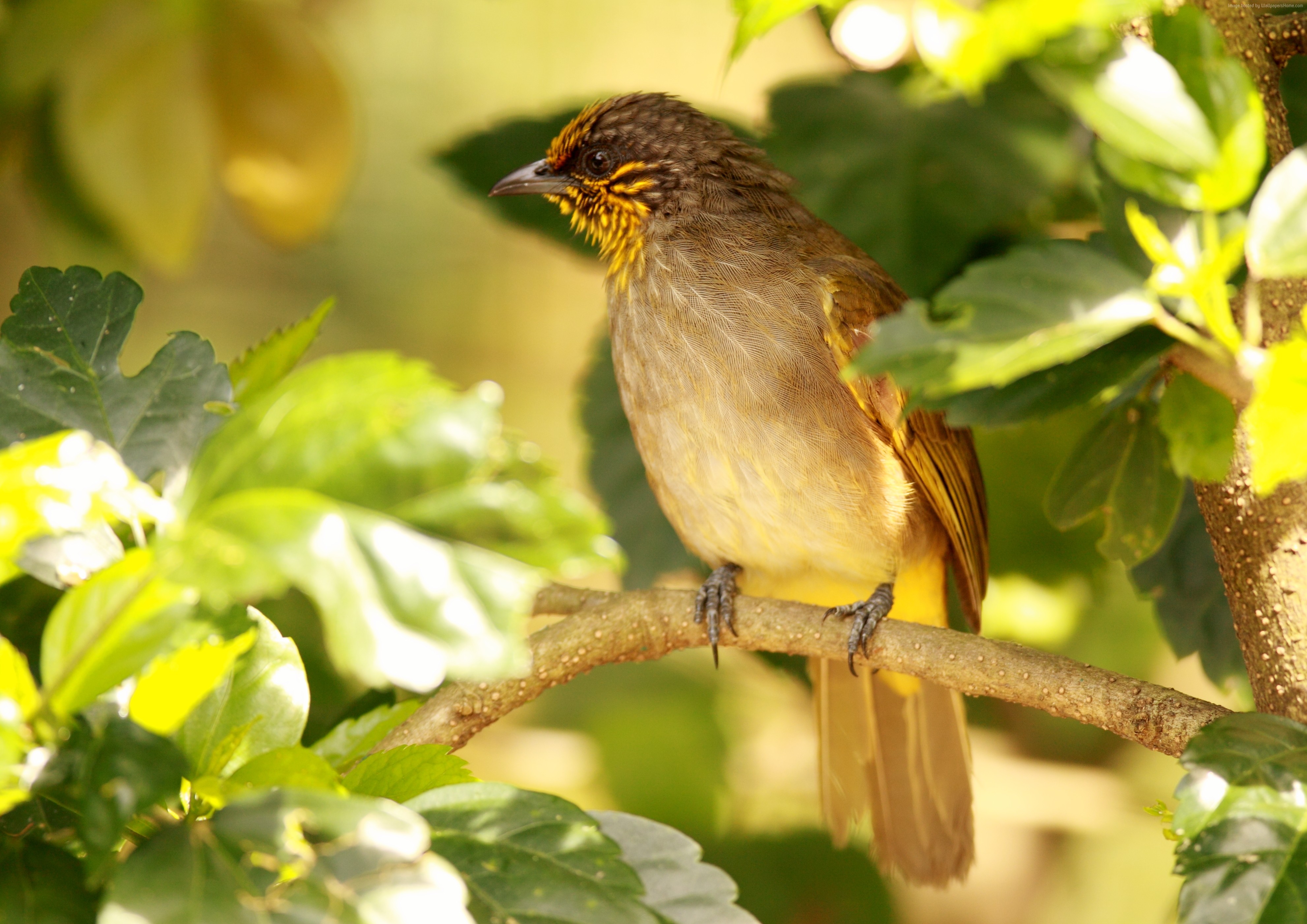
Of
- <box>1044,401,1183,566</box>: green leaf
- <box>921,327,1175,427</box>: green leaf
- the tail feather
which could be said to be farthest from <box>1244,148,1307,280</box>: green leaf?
the tail feather

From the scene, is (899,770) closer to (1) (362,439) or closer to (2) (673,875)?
(2) (673,875)

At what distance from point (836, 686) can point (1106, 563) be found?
70 cm

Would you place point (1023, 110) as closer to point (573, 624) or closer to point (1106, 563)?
point (1106, 563)

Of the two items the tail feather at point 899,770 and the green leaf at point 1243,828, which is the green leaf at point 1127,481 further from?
the tail feather at point 899,770

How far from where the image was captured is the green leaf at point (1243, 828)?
3.77 feet

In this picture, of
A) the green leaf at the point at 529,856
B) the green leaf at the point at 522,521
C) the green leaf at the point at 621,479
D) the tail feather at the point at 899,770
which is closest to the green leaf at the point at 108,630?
the green leaf at the point at 522,521

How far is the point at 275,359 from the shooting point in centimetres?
153

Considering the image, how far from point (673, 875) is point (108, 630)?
710 mm

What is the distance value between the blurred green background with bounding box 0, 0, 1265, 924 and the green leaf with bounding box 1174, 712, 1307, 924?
1.00 m

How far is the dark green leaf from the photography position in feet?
9.70

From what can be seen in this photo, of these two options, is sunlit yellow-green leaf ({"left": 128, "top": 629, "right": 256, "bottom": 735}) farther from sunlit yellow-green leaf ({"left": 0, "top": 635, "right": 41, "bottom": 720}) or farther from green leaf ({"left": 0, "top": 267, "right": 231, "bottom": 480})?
green leaf ({"left": 0, "top": 267, "right": 231, "bottom": 480})

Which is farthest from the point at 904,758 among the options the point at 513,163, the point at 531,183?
the point at 513,163

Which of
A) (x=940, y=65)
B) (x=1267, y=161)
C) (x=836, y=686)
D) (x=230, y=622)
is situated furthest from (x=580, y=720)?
(x=940, y=65)

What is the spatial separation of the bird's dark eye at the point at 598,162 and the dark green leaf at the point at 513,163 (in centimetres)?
19
